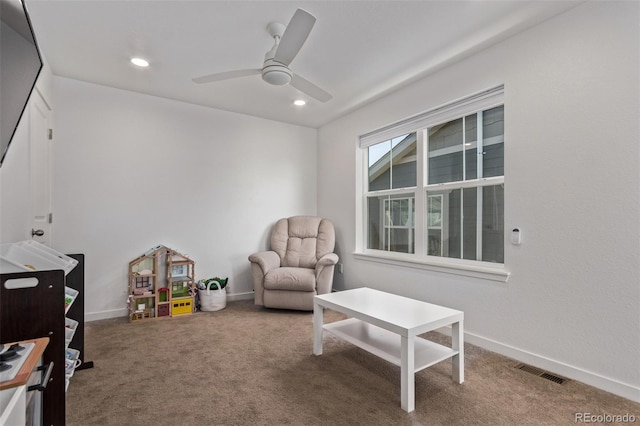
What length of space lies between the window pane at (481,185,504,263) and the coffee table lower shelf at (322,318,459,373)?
1.01 m

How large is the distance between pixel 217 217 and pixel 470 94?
3.19 metres

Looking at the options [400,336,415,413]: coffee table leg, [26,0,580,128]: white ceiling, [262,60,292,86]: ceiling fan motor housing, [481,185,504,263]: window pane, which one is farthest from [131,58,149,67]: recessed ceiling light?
[481,185,504,263]: window pane

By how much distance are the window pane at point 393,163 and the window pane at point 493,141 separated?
78 cm

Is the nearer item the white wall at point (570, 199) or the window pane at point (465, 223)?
the white wall at point (570, 199)

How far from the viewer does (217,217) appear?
4.14 meters

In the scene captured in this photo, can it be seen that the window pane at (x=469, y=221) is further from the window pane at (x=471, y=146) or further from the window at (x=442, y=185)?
the window pane at (x=471, y=146)

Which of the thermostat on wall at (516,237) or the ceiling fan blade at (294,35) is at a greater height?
the ceiling fan blade at (294,35)

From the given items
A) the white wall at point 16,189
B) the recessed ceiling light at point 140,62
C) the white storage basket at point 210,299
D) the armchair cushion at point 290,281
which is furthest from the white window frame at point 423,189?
the white wall at point 16,189

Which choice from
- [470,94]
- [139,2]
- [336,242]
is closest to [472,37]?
[470,94]

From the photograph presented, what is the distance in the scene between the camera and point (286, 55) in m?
2.15

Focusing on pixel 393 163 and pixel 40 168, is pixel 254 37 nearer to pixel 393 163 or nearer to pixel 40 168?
pixel 393 163

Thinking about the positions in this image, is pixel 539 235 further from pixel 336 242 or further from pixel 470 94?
pixel 336 242

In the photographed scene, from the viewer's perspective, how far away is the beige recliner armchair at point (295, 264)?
357 centimetres

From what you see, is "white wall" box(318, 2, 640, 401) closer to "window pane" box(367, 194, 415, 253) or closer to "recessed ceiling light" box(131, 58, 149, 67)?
"window pane" box(367, 194, 415, 253)
